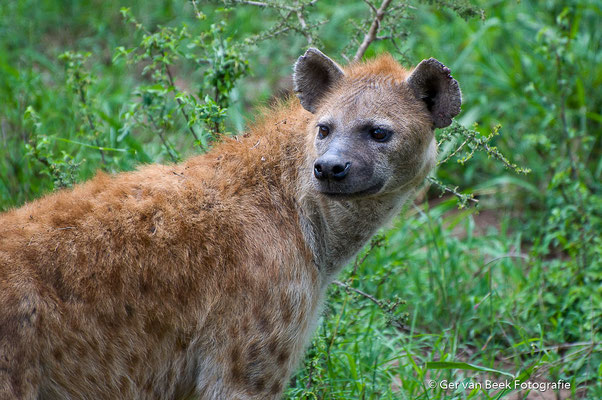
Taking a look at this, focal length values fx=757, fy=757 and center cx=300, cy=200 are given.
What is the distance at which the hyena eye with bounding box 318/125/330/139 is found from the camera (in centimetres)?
395

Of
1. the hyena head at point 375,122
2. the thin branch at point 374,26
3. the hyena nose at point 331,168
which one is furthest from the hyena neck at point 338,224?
the thin branch at point 374,26

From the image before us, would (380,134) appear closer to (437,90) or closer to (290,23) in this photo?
(437,90)

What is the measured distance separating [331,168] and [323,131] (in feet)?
1.19

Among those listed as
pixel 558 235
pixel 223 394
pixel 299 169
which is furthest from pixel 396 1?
pixel 223 394

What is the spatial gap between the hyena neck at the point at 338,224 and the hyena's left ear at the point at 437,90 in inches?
19.1

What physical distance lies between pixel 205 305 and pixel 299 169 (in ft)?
2.90

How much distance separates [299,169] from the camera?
13.3 feet

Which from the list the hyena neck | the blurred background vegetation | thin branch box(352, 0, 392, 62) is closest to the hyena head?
the hyena neck

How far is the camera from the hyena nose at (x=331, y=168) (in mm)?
3682

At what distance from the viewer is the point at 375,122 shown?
3871 millimetres

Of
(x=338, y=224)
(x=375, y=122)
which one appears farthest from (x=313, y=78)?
(x=338, y=224)

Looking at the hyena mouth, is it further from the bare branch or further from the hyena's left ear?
the bare branch

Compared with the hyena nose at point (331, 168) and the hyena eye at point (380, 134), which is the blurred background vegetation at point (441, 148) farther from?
the hyena nose at point (331, 168)

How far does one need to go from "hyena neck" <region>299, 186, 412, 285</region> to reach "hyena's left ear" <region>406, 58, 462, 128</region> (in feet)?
1.59
